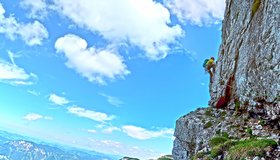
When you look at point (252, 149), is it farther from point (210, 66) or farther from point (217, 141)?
point (210, 66)

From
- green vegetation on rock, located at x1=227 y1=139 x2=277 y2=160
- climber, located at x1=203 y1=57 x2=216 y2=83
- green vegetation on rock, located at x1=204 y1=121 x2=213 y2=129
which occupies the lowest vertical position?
green vegetation on rock, located at x1=227 y1=139 x2=277 y2=160


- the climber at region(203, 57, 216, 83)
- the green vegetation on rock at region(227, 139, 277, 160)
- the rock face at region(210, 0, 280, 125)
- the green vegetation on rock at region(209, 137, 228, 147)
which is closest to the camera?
the green vegetation on rock at region(227, 139, 277, 160)

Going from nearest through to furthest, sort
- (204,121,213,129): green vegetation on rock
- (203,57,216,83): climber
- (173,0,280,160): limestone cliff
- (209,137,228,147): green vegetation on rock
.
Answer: (173,0,280,160): limestone cliff, (209,137,228,147): green vegetation on rock, (204,121,213,129): green vegetation on rock, (203,57,216,83): climber

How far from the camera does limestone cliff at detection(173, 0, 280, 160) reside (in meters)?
29.3

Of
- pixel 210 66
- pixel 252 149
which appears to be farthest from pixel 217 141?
pixel 210 66

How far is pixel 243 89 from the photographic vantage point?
3809 cm

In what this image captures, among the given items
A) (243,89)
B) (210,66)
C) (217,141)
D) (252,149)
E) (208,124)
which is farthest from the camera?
(210,66)

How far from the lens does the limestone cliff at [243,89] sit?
29297 mm

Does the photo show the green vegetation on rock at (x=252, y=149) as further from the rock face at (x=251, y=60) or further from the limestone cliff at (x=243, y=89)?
the rock face at (x=251, y=60)

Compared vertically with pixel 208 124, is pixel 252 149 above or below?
below

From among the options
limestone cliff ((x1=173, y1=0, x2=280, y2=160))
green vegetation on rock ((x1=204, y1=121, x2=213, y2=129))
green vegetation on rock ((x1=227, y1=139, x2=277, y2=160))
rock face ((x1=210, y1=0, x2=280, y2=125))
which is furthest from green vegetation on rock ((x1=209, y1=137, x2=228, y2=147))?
green vegetation on rock ((x1=204, y1=121, x2=213, y2=129))

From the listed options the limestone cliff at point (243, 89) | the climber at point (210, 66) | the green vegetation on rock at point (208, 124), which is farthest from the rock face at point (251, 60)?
the climber at point (210, 66)

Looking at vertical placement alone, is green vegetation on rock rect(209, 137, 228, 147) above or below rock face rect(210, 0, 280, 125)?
below

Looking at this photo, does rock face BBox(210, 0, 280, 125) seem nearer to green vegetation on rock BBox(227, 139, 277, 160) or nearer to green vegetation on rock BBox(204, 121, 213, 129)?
green vegetation on rock BBox(204, 121, 213, 129)
